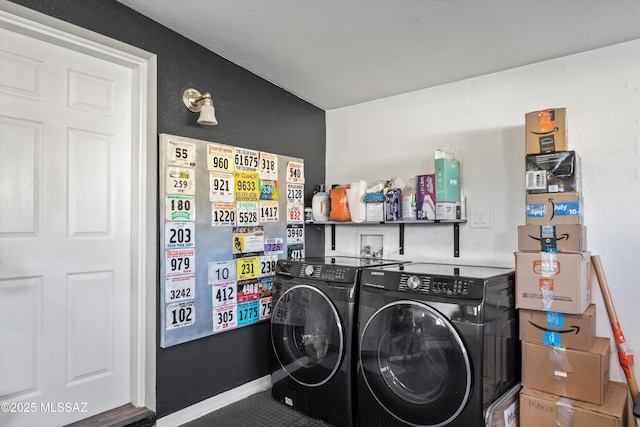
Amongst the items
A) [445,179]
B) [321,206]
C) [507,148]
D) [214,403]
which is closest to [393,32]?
[445,179]

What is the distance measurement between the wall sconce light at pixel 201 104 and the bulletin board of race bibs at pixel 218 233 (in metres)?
0.17

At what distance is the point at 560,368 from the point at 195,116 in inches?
95.3

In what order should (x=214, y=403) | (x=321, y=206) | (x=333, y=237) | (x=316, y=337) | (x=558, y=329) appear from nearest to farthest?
(x=558, y=329) < (x=316, y=337) < (x=214, y=403) < (x=321, y=206) < (x=333, y=237)

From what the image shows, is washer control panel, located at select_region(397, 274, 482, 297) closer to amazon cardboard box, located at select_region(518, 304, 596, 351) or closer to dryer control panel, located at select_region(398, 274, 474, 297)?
dryer control panel, located at select_region(398, 274, 474, 297)

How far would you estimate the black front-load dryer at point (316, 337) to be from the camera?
2.20m

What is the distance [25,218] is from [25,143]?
36 cm

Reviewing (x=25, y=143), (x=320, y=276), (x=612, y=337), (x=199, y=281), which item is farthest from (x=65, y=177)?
(x=612, y=337)

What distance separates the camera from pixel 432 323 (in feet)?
6.22

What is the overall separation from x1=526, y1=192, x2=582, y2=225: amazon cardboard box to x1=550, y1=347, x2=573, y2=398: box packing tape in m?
0.63

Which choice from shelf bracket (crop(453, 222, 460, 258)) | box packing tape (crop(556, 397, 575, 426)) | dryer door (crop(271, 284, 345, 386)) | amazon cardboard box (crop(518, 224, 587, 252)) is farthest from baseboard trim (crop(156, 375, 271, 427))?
amazon cardboard box (crop(518, 224, 587, 252))

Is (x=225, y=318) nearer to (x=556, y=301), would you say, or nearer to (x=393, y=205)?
(x=393, y=205)

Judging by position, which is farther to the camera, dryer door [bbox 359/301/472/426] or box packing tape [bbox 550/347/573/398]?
box packing tape [bbox 550/347/573/398]

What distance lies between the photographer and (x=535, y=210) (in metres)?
2.03

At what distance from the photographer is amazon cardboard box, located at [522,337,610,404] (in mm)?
1846
